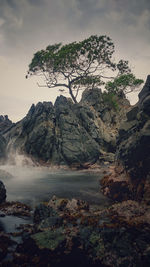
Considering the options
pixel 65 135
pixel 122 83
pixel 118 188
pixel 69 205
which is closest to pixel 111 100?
pixel 122 83

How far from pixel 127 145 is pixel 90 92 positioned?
46.1 m

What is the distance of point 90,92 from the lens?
58.9 m

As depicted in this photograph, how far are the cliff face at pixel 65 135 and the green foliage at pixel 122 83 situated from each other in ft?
39.9

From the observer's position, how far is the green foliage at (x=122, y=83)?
56.5m

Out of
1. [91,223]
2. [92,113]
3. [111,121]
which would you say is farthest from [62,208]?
[111,121]

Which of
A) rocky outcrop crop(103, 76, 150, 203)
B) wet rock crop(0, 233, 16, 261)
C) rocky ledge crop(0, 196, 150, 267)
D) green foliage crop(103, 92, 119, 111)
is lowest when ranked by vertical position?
rocky ledge crop(0, 196, 150, 267)

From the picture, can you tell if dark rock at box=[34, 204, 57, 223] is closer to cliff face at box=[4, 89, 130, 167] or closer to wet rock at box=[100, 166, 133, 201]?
wet rock at box=[100, 166, 133, 201]

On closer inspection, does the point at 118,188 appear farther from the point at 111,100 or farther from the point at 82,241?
the point at 111,100

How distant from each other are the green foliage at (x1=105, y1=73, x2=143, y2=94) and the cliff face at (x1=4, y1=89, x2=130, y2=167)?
12.1 m

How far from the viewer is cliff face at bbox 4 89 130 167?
39.8 metres

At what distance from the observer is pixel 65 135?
41906 millimetres

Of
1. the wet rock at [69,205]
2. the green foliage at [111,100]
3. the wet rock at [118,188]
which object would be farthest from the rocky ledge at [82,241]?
the green foliage at [111,100]

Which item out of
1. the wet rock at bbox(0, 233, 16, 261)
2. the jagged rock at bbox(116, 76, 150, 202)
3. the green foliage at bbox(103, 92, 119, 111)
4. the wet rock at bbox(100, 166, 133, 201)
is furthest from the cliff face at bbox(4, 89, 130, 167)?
the wet rock at bbox(0, 233, 16, 261)

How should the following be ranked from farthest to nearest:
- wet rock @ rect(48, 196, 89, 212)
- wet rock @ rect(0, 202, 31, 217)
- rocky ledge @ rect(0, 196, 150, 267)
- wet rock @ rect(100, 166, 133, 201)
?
wet rock @ rect(100, 166, 133, 201) < wet rock @ rect(48, 196, 89, 212) < wet rock @ rect(0, 202, 31, 217) < rocky ledge @ rect(0, 196, 150, 267)
